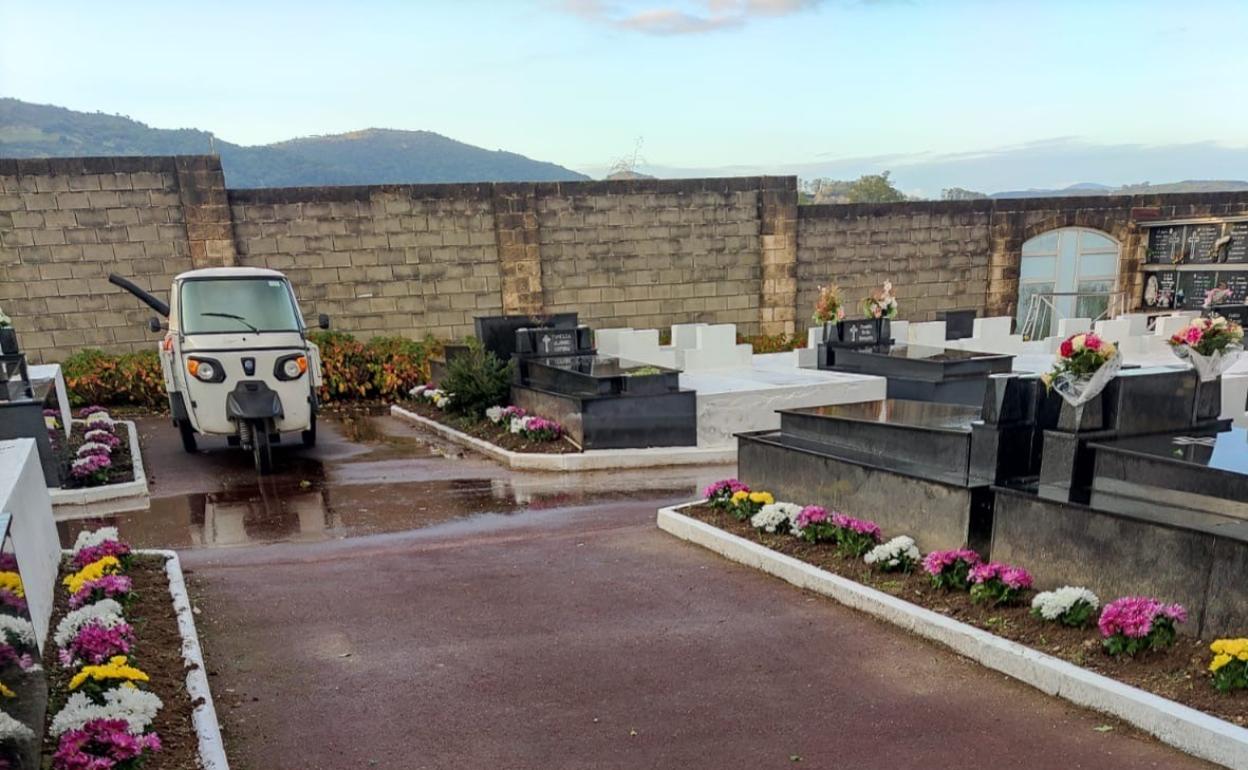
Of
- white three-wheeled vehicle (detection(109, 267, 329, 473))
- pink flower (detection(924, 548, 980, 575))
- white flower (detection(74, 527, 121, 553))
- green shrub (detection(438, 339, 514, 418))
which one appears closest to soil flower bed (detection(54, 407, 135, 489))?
white three-wheeled vehicle (detection(109, 267, 329, 473))

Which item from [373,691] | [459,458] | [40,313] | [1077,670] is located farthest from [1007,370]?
[40,313]

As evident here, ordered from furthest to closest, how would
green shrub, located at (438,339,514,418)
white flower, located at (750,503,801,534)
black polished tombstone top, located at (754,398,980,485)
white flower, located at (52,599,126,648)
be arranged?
green shrub, located at (438,339,514,418), white flower, located at (750,503,801,534), black polished tombstone top, located at (754,398,980,485), white flower, located at (52,599,126,648)

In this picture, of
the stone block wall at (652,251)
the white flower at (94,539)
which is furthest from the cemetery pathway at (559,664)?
the stone block wall at (652,251)

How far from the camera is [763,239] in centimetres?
1939

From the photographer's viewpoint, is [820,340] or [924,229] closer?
[820,340]

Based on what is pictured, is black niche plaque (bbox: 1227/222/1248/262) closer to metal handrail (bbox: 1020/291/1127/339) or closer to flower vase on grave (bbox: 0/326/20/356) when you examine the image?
metal handrail (bbox: 1020/291/1127/339)

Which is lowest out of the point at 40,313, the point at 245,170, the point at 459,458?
the point at 459,458

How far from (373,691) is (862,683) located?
279 centimetres

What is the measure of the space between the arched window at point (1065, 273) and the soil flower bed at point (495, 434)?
15536 mm

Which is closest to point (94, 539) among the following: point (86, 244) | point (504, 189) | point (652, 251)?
point (86, 244)

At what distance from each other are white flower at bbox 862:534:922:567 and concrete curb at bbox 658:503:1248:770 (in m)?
0.28

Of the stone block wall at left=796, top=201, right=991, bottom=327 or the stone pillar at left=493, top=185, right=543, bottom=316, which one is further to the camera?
the stone block wall at left=796, top=201, right=991, bottom=327

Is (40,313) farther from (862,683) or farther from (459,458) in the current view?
(862,683)

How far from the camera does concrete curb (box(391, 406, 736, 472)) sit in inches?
410
